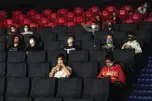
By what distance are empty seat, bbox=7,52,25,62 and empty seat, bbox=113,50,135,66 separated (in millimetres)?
1043

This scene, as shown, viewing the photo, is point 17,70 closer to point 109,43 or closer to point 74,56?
point 74,56

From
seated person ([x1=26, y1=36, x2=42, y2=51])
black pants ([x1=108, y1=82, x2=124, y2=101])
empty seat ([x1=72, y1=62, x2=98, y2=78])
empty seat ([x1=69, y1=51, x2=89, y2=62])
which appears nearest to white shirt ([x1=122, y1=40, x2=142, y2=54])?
empty seat ([x1=69, y1=51, x2=89, y2=62])

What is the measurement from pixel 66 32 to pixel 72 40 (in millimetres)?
664

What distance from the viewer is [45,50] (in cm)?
500

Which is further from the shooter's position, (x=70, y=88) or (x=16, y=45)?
(x=16, y=45)

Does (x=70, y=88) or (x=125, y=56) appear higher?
(x=125, y=56)

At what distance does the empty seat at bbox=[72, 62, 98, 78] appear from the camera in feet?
13.9

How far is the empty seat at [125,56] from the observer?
431 centimetres

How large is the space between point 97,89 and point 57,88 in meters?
0.41

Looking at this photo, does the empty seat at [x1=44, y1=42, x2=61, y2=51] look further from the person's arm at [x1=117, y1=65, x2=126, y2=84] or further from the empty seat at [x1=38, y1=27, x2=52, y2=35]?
the person's arm at [x1=117, y1=65, x2=126, y2=84]

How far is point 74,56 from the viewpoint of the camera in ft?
15.0

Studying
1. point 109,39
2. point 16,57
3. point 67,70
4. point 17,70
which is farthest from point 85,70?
point 16,57

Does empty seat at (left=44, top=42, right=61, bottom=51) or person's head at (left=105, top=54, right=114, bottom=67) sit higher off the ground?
empty seat at (left=44, top=42, right=61, bottom=51)

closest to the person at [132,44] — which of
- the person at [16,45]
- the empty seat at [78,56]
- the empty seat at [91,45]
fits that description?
the empty seat at [91,45]
